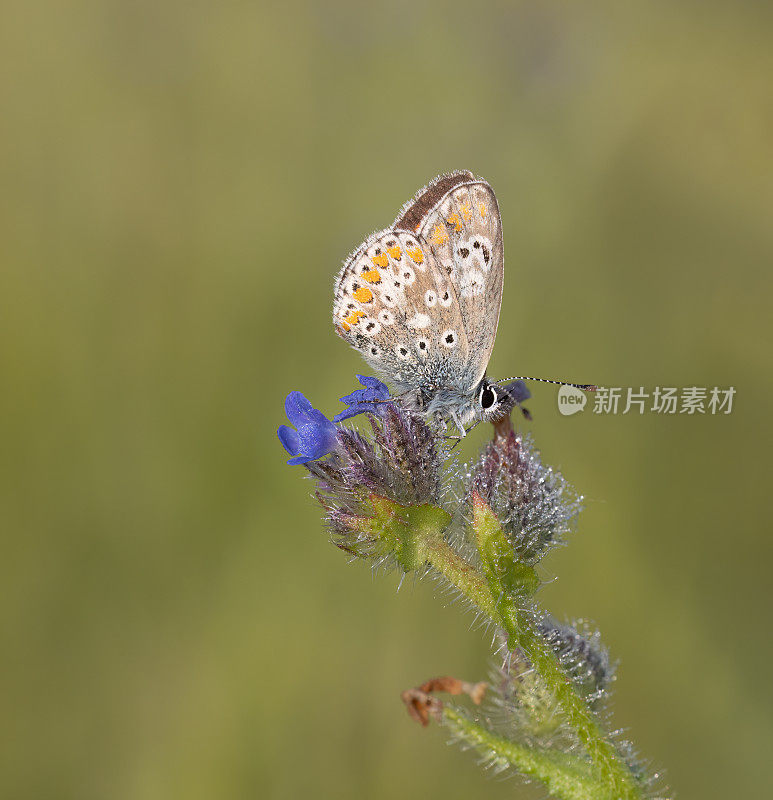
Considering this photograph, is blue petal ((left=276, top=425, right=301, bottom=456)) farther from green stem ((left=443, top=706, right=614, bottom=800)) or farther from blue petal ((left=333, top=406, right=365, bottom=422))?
green stem ((left=443, top=706, right=614, bottom=800))

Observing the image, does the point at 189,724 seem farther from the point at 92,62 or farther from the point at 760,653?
the point at 92,62

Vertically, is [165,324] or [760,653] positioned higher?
[165,324]

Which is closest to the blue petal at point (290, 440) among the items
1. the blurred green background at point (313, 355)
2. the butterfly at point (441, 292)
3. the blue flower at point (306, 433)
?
the blue flower at point (306, 433)

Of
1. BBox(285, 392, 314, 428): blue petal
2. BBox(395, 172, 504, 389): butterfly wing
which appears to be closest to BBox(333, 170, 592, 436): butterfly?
BBox(395, 172, 504, 389): butterfly wing

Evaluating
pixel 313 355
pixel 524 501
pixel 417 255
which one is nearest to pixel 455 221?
pixel 417 255

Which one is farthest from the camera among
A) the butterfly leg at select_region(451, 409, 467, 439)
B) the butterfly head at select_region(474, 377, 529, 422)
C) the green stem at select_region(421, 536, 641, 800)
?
the butterfly leg at select_region(451, 409, 467, 439)

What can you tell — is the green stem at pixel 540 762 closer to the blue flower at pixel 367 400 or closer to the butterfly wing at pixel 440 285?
the blue flower at pixel 367 400

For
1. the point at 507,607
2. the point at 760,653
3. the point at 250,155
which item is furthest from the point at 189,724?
the point at 250,155

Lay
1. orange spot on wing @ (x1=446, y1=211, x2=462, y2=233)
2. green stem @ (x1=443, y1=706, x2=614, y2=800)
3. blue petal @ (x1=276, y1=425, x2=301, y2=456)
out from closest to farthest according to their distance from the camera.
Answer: green stem @ (x1=443, y1=706, x2=614, y2=800), blue petal @ (x1=276, y1=425, x2=301, y2=456), orange spot on wing @ (x1=446, y1=211, x2=462, y2=233)
